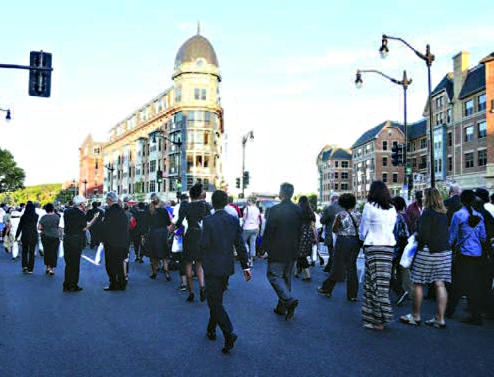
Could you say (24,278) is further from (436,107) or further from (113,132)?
(113,132)

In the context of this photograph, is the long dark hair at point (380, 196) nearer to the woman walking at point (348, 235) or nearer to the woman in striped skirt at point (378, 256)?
the woman in striped skirt at point (378, 256)

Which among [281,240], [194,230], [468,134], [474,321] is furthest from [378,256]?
[468,134]

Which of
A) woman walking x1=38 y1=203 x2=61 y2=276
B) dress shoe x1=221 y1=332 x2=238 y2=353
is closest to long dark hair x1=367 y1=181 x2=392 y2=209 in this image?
dress shoe x1=221 y1=332 x2=238 y2=353

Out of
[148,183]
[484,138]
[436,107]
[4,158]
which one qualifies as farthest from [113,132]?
[484,138]

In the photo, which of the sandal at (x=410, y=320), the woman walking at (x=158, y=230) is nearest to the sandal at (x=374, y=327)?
the sandal at (x=410, y=320)

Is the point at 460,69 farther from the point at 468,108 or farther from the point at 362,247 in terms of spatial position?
the point at 362,247

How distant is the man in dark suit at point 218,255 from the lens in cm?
568

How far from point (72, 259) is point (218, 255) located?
5407mm

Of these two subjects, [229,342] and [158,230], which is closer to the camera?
[229,342]

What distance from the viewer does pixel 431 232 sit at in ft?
22.6

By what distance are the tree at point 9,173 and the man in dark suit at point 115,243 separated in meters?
87.1

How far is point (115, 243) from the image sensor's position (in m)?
10.1

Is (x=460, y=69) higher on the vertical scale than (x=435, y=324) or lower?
higher

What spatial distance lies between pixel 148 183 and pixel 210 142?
1672cm
